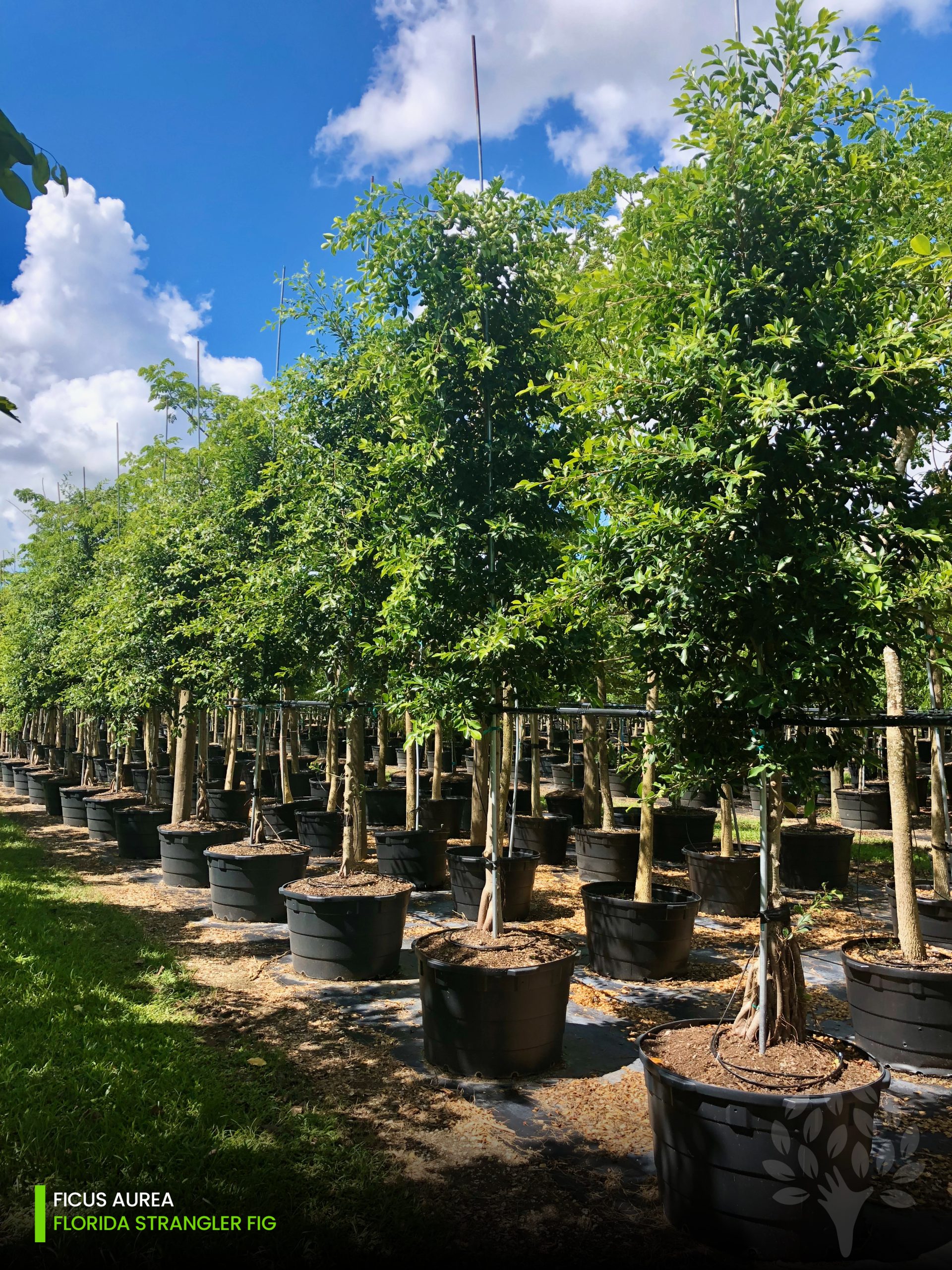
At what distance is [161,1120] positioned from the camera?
12.7 feet

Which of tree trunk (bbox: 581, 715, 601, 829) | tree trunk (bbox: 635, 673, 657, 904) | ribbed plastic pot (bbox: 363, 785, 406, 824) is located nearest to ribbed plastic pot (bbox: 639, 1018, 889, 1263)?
tree trunk (bbox: 635, 673, 657, 904)

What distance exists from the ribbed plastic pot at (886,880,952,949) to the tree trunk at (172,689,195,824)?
26.3 feet

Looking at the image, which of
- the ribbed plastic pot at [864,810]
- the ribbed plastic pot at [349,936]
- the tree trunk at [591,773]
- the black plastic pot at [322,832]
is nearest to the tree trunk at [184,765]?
the black plastic pot at [322,832]

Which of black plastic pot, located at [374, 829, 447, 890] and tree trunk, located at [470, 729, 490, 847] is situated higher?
tree trunk, located at [470, 729, 490, 847]

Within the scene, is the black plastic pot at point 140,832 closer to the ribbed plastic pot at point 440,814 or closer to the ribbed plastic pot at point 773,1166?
the ribbed plastic pot at point 440,814

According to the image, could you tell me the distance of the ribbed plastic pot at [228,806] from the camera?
44.8 ft

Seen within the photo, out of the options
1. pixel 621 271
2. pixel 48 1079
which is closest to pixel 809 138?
pixel 621 271

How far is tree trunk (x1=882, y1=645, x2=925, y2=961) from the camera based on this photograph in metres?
5.21

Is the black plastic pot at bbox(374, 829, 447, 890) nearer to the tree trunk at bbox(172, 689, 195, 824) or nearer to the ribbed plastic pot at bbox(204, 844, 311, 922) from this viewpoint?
the ribbed plastic pot at bbox(204, 844, 311, 922)

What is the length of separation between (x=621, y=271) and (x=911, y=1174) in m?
4.17

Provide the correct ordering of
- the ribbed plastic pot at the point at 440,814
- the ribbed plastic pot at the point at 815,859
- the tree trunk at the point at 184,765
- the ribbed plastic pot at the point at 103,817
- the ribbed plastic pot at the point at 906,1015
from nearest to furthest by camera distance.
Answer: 1. the ribbed plastic pot at the point at 906,1015
2. the ribbed plastic pot at the point at 815,859
3. the tree trunk at the point at 184,765
4. the ribbed plastic pot at the point at 440,814
5. the ribbed plastic pot at the point at 103,817

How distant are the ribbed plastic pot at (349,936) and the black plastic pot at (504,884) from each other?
152 cm

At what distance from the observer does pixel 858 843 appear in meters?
12.8

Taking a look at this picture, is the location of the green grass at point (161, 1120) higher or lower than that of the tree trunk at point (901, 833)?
lower
